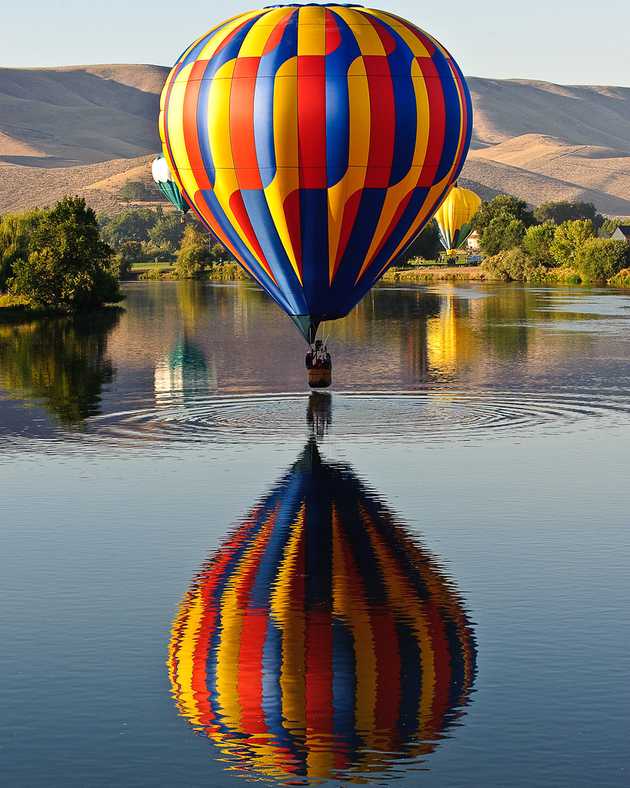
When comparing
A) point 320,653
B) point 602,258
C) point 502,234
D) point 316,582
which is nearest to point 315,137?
point 316,582

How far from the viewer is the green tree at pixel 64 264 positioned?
107 metres

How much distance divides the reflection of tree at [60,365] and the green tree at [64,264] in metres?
6.57

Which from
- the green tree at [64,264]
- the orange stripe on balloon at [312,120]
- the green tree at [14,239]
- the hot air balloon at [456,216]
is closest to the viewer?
the orange stripe on balloon at [312,120]

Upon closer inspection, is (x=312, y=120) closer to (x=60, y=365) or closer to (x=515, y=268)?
(x=60, y=365)

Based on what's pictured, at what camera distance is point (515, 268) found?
172 metres

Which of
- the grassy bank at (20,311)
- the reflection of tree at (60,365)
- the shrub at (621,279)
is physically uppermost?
the shrub at (621,279)

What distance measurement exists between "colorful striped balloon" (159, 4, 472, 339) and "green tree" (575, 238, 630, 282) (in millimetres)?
109891

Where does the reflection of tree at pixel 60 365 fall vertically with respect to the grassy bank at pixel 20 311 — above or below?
below

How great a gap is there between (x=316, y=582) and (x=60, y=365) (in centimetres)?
4224

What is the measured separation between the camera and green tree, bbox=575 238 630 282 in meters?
155

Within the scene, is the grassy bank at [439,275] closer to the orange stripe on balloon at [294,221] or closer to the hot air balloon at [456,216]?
the hot air balloon at [456,216]

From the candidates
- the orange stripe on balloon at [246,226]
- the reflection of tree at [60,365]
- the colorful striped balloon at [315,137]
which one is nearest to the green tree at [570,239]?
the reflection of tree at [60,365]

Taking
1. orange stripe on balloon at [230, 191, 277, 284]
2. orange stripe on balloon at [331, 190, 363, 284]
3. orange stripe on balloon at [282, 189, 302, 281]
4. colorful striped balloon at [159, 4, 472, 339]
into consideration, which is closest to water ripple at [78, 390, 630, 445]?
colorful striped balloon at [159, 4, 472, 339]

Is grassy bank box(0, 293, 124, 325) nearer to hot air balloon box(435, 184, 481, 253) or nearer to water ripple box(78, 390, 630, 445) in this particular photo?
water ripple box(78, 390, 630, 445)
